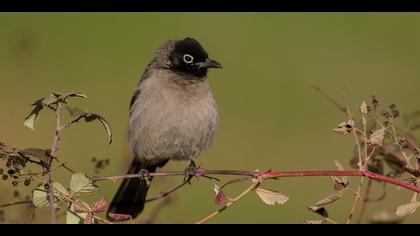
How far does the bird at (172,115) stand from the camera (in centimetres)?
477

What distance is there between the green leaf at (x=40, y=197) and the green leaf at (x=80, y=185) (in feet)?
0.27

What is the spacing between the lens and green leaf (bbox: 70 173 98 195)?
6.92 feet

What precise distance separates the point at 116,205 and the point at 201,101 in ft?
3.17

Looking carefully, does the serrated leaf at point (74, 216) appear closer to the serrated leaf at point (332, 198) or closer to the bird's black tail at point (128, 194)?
the serrated leaf at point (332, 198)

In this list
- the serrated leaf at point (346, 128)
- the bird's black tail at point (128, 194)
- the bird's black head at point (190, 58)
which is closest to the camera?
the serrated leaf at point (346, 128)

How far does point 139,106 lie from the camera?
4984mm

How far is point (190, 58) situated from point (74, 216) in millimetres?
3120

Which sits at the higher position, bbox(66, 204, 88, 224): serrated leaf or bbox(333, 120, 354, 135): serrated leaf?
bbox(333, 120, 354, 135): serrated leaf

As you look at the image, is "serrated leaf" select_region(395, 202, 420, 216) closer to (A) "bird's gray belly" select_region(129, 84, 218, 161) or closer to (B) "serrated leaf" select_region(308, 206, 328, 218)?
(B) "serrated leaf" select_region(308, 206, 328, 218)

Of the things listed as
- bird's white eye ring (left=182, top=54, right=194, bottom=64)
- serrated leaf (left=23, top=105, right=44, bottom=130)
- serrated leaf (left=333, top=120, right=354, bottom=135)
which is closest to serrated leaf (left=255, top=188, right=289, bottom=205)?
serrated leaf (left=333, top=120, right=354, bottom=135)

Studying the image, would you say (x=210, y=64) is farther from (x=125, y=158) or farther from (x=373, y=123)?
(x=373, y=123)

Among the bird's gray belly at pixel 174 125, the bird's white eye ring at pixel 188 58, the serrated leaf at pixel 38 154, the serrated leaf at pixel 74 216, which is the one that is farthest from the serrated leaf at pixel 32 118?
the bird's white eye ring at pixel 188 58

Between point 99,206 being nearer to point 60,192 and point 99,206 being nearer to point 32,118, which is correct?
point 60,192

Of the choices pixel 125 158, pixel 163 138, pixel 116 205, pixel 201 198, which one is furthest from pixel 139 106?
pixel 201 198
